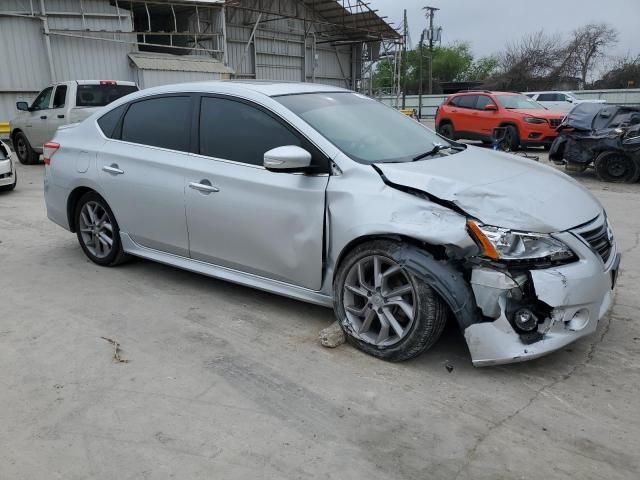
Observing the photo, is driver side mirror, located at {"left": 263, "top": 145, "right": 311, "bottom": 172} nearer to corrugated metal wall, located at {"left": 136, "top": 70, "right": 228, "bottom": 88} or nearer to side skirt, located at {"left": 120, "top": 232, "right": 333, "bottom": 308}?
side skirt, located at {"left": 120, "top": 232, "right": 333, "bottom": 308}

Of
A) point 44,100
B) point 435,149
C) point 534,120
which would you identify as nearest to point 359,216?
point 435,149

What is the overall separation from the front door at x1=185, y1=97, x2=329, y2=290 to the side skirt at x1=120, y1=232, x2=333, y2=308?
0.05m

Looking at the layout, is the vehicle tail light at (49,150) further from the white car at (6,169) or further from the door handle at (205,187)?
the white car at (6,169)

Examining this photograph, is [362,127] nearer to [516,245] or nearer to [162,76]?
[516,245]

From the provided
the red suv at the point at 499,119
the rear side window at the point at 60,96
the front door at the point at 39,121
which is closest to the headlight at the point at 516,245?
the rear side window at the point at 60,96

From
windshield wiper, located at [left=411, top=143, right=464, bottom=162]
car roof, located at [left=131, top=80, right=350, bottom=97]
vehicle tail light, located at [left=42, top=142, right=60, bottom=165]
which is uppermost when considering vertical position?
car roof, located at [left=131, top=80, right=350, bottom=97]

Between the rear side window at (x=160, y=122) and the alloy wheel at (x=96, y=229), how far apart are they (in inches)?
29.8

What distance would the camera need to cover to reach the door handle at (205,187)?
4.04 meters

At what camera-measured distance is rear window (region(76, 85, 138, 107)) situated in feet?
40.2

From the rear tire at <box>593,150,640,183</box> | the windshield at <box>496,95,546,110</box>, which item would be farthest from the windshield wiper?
the windshield at <box>496,95,546,110</box>

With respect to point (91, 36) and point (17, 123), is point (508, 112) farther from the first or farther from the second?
point (91, 36)

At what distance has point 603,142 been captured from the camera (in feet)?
33.3

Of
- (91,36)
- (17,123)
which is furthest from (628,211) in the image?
(91,36)

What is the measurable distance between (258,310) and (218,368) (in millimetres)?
896
